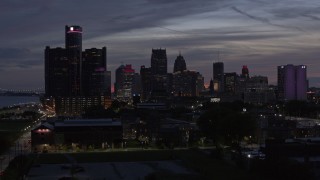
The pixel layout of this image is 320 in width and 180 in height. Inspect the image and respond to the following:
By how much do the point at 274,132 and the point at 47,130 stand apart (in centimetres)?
1289

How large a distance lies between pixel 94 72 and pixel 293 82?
38.0m

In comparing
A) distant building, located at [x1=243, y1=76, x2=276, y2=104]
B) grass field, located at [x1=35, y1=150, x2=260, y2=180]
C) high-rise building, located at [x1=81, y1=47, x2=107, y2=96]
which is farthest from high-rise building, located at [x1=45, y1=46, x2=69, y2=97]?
grass field, located at [x1=35, y1=150, x2=260, y2=180]

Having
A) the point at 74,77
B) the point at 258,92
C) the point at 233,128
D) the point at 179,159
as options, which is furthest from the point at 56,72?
the point at 179,159

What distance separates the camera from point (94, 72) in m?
87.9

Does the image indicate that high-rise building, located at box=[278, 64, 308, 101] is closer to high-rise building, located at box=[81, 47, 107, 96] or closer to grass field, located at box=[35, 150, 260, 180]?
high-rise building, located at box=[81, 47, 107, 96]

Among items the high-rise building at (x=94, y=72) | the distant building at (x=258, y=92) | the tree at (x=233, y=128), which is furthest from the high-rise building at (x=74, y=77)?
the tree at (x=233, y=128)

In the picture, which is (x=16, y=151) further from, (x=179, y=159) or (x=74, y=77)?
(x=74, y=77)

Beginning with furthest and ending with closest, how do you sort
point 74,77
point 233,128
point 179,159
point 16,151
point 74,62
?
point 74,62 → point 74,77 → point 16,151 → point 233,128 → point 179,159

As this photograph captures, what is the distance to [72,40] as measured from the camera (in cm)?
9044

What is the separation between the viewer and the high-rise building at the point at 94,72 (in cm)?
8625

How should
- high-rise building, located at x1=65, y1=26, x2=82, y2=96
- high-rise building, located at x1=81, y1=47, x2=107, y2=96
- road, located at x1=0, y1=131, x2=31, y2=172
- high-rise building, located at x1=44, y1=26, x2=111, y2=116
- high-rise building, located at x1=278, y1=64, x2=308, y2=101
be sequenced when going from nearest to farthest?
road, located at x1=0, y1=131, x2=31, y2=172 → high-rise building, located at x1=44, y1=26, x2=111, y2=116 → high-rise building, located at x1=65, y1=26, x2=82, y2=96 → high-rise building, located at x1=81, y1=47, x2=107, y2=96 → high-rise building, located at x1=278, y1=64, x2=308, y2=101

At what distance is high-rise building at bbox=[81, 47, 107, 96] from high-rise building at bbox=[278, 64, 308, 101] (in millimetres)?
34211

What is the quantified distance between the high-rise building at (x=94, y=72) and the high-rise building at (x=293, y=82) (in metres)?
34.2

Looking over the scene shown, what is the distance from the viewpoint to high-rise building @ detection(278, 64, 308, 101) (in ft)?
329
